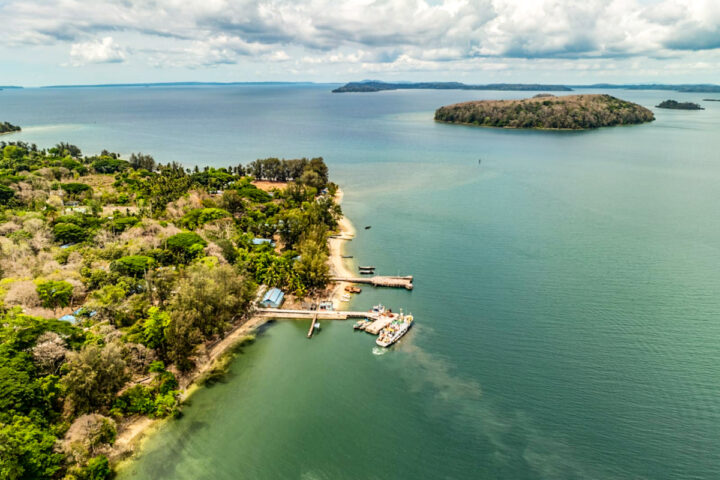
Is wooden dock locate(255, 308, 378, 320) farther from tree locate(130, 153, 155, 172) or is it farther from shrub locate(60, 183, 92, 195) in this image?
tree locate(130, 153, 155, 172)

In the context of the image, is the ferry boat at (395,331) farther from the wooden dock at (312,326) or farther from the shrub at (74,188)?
the shrub at (74,188)

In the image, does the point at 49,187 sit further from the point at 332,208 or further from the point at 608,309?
the point at 608,309

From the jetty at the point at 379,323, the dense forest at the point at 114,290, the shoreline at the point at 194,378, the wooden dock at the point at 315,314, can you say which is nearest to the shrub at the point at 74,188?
the dense forest at the point at 114,290

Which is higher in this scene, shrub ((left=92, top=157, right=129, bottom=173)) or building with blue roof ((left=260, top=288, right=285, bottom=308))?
shrub ((left=92, top=157, right=129, bottom=173))

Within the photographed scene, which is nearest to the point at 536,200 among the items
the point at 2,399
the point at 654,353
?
the point at 654,353

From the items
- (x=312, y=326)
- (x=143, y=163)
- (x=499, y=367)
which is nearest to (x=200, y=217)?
(x=312, y=326)

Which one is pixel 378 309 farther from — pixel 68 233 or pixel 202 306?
pixel 68 233

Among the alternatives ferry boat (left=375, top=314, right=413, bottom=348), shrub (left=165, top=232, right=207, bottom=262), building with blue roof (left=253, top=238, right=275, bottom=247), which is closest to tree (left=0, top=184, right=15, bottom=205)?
shrub (left=165, top=232, right=207, bottom=262)
